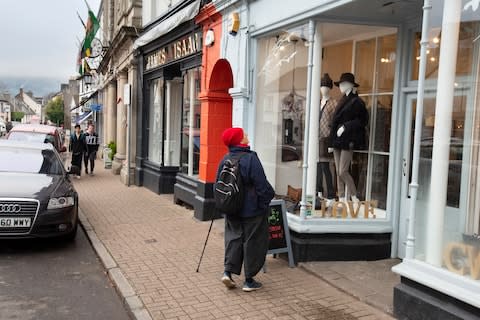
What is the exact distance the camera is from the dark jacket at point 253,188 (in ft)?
16.5

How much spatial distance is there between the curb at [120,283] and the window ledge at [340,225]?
7.30 ft

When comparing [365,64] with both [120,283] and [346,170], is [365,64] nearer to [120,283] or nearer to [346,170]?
[346,170]

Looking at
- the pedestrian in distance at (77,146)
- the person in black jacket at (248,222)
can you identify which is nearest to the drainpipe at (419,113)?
the person in black jacket at (248,222)

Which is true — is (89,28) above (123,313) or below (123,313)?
above

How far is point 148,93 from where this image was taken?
14.1 metres

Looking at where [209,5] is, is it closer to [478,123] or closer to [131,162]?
[478,123]

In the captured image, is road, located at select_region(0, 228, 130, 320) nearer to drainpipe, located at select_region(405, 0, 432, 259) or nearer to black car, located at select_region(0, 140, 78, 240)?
black car, located at select_region(0, 140, 78, 240)

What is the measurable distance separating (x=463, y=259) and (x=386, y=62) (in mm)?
3169

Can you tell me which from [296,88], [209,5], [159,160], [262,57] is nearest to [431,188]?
[296,88]

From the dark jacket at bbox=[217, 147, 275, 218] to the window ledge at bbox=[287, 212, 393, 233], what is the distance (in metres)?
1.21

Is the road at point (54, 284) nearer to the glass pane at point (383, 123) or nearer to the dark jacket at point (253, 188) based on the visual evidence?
the dark jacket at point (253, 188)

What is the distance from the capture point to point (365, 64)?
6.77 m

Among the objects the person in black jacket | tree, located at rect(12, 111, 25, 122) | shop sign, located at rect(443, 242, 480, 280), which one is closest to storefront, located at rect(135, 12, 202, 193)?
the person in black jacket

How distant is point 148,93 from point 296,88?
7.87 metres
